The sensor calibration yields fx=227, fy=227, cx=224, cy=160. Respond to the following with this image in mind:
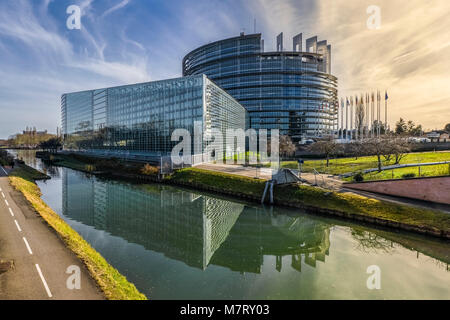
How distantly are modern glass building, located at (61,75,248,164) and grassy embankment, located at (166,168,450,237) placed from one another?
36.5 ft

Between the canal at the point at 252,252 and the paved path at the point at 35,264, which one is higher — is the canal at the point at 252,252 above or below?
below

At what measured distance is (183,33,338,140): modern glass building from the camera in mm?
95062

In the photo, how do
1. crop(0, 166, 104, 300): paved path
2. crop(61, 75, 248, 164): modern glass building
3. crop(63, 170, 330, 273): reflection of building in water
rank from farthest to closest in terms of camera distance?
1. crop(61, 75, 248, 164): modern glass building
2. crop(63, 170, 330, 273): reflection of building in water
3. crop(0, 166, 104, 300): paved path

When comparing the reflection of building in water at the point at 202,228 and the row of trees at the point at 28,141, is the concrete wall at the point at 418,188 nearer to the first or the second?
the reflection of building in water at the point at 202,228

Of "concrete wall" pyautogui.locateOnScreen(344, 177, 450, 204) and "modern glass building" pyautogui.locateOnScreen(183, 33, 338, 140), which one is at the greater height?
"modern glass building" pyautogui.locateOnScreen(183, 33, 338, 140)

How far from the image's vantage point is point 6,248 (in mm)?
10875

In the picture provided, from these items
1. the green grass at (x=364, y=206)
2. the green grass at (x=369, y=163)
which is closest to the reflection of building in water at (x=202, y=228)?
the green grass at (x=364, y=206)

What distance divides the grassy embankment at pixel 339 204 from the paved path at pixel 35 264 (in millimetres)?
19243

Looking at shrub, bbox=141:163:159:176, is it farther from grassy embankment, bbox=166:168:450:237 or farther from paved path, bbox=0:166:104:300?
paved path, bbox=0:166:104:300

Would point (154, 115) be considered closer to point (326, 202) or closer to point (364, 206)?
point (326, 202)

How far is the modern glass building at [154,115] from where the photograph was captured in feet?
142

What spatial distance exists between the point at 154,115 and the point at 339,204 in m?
42.4

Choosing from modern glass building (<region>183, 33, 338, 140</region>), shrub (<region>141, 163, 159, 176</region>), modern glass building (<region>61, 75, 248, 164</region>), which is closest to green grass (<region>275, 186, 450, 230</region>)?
modern glass building (<region>61, 75, 248, 164</region>)

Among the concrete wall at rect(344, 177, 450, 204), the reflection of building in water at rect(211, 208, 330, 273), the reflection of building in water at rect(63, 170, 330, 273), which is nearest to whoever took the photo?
the reflection of building in water at rect(211, 208, 330, 273)
